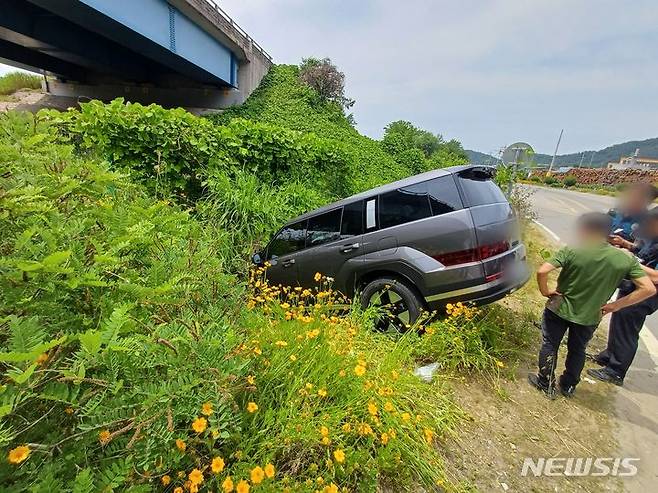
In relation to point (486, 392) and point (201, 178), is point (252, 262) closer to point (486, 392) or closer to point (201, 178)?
point (201, 178)

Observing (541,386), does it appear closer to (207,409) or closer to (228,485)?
(228,485)

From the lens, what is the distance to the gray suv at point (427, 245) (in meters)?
2.99

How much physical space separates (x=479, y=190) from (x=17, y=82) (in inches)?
1171

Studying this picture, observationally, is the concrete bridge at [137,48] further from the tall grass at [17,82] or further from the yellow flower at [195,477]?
the yellow flower at [195,477]

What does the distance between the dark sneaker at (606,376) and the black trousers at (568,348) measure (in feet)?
1.99

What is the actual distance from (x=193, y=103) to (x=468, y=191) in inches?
752

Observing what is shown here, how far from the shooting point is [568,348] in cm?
284

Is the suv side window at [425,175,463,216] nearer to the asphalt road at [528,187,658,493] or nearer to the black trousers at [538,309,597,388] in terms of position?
the asphalt road at [528,187,658,493]

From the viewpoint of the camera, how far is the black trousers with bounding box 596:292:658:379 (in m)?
3.10

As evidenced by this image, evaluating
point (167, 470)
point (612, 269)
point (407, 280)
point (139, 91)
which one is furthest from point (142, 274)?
point (139, 91)

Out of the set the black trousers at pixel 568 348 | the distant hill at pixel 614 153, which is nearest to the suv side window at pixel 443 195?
the black trousers at pixel 568 348

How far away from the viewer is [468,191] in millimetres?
3133

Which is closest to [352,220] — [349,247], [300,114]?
[349,247]

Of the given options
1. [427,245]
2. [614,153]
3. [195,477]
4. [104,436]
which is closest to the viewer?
[104,436]
